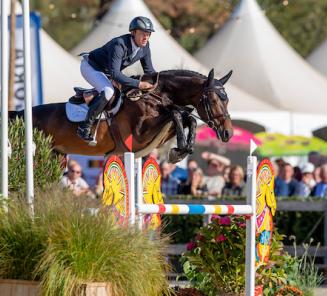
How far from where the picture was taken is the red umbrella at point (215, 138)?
21.3 meters

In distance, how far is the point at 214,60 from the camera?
2522 cm

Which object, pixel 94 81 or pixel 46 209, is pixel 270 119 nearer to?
pixel 94 81

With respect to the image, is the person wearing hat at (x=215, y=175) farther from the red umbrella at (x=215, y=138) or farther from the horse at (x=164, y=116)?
the horse at (x=164, y=116)

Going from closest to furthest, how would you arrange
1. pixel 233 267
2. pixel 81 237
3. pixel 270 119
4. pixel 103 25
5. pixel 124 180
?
pixel 81 237, pixel 124 180, pixel 233 267, pixel 270 119, pixel 103 25

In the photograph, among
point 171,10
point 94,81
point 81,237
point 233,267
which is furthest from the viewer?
point 171,10

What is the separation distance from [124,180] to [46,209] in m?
0.82

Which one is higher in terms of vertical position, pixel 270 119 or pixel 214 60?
pixel 214 60

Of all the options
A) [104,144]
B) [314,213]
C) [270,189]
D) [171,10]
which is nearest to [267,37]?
[314,213]

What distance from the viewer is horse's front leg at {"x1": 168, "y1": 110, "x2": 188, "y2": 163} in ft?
35.2

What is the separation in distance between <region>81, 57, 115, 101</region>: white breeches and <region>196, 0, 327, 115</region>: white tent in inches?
465

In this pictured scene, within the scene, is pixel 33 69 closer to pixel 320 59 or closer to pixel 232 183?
pixel 232 183

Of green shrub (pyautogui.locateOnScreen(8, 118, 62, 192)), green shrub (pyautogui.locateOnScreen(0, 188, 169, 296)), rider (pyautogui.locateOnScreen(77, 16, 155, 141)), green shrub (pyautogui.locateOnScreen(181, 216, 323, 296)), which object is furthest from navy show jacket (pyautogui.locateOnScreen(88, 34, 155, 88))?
green shrub (pyautogui.locateOnScreen(0, 188, 169, 296))

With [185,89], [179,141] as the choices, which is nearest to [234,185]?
[185,89]

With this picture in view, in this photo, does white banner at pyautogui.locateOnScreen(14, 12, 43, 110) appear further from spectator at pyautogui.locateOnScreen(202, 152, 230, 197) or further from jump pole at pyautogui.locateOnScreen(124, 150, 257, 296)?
jump pole at pyautogui.locateOnScreen(124, 150, 257, 296)
